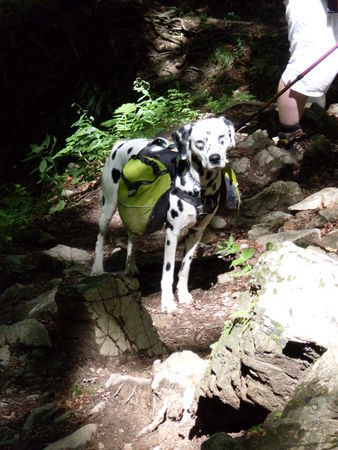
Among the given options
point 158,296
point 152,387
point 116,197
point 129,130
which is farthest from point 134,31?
point 152,387

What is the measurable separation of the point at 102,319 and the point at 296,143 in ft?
13.3

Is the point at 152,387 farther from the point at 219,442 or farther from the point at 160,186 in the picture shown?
the point at 160,186

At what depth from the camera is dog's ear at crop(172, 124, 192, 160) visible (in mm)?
4352

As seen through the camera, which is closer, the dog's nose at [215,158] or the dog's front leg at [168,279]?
the dog's nose at [215,158]

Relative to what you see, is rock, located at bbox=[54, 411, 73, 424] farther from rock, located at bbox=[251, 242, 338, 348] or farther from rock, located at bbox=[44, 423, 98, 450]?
rock, located at bbox=[251, 242, 338, 348]

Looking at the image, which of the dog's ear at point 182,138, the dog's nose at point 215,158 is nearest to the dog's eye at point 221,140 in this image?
the dog's nose at point 215,158

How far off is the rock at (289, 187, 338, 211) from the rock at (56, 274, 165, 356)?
8.49ft

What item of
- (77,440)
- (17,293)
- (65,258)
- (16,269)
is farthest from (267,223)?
Result: (77,440)

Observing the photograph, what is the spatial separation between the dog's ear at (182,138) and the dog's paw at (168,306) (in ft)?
4.03

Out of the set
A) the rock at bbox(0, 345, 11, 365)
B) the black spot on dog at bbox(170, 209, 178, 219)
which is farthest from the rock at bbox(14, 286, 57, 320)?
the black spot on dog at bbox(170, 209, 178, 219)

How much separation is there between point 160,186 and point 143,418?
6.72 ft

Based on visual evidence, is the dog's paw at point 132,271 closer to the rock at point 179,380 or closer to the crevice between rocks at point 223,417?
the rock at point 179,380

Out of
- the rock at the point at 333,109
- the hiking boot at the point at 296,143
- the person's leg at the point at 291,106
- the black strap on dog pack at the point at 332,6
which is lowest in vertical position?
the hiking boot at the point at 296,143

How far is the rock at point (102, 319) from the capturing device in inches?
143
